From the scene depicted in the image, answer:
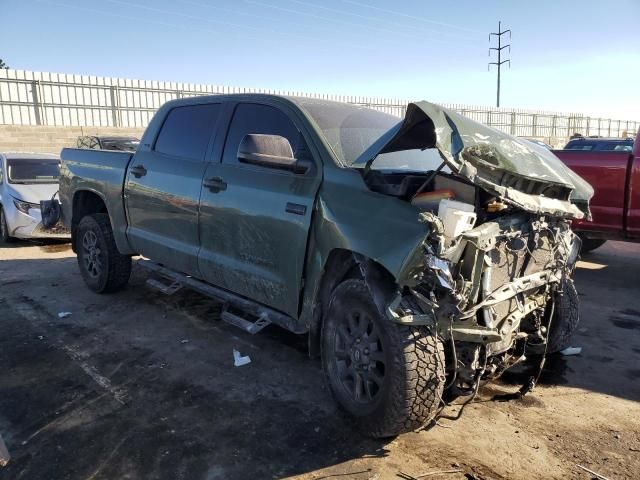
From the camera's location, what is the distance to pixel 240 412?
345 cm

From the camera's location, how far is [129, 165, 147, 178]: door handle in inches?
202

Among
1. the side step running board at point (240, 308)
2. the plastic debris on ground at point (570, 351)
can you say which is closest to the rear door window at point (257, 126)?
the side step running board at point (240, 308)

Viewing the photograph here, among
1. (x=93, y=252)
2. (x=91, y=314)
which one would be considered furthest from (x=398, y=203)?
(x=93, y=252)

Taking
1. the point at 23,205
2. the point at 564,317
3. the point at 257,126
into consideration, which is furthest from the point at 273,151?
the point at 23,205

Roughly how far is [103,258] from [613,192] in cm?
604

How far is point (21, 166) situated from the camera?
966 cm

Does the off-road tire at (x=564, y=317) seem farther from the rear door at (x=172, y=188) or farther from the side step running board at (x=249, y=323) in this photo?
the rear door at (x=172, y=188)

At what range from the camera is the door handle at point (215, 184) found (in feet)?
13.7

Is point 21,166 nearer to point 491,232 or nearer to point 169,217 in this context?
point 169,217

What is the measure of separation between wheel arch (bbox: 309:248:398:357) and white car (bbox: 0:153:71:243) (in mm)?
6106

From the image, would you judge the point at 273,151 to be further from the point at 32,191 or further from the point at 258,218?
the point at 32,191

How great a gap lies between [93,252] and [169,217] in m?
1.73

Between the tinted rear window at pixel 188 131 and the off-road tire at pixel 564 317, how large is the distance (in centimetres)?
317

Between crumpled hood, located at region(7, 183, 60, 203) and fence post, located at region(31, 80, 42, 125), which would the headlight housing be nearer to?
crumpled hood, located at region(7, 183, 60, 203)
